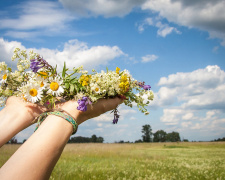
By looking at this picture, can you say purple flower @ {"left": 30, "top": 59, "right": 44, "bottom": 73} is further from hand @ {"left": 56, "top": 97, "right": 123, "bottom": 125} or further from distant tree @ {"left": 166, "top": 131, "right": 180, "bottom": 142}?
distant tree @ {"left": 166, "top": 131, "right": 180, "bottom": 142}

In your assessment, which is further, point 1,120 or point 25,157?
point 1,120

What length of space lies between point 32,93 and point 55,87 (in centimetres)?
35

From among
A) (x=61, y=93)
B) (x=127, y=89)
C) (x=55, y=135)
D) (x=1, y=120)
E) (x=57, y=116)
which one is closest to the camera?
(x=55, y=135)

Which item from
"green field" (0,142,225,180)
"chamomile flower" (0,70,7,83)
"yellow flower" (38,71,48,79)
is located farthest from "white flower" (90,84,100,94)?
"green field" (0,142,225,180)

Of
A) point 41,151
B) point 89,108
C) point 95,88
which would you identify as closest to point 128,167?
point 95,88

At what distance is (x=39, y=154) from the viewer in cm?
134

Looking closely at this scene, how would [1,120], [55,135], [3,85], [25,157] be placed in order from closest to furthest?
[25,157] → [55,135] → [1,120] → [3,85]

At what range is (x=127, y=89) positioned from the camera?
360 cm

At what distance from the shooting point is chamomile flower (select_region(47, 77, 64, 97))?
2.93 m

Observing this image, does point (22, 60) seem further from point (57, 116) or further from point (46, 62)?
point (57, 116)

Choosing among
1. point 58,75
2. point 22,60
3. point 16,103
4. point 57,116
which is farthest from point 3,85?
point 57,116

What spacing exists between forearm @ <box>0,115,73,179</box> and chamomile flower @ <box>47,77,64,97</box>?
1.39m

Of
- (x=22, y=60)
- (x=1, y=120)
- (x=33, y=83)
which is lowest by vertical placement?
(x=1, y=120)

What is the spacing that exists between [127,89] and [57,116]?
81.0 inches
